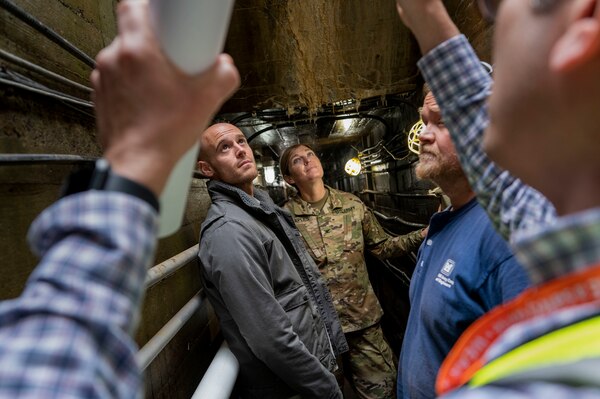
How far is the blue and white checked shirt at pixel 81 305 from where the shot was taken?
33 cm

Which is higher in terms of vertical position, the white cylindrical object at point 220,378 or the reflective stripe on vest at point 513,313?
the reflective stripe on vest at point 513,313

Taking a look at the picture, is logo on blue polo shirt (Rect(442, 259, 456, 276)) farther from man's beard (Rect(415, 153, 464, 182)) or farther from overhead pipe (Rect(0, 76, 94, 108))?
overhead pipe (Rect(0, 76, 94, 108))

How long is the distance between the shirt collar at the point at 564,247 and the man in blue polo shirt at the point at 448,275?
684 millimetres

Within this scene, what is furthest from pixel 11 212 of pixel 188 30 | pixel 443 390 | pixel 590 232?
pixel 590 232

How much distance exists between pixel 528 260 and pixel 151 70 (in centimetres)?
58

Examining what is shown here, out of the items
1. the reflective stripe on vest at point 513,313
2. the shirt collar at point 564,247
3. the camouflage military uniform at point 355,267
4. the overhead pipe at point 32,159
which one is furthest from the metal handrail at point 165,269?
the camouflage military uniform at point 355,267

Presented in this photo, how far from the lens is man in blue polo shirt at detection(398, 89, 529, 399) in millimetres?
1106

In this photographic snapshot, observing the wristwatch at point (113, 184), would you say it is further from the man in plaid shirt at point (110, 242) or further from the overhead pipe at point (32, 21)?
the overhead pipe at point (32, 21)

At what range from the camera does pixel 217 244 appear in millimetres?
1631

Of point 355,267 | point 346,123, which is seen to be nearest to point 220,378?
point 355,267

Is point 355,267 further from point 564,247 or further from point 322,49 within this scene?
point 564,247

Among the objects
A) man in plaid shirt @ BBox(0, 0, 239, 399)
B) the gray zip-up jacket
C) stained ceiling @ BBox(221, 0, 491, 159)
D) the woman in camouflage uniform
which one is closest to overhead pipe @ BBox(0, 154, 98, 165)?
man in plaid shirt @ BBox(0, 0, 239, 399)

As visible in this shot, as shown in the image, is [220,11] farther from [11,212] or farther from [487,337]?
[11,212]

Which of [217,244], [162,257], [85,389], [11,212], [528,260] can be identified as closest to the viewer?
[85,389]
